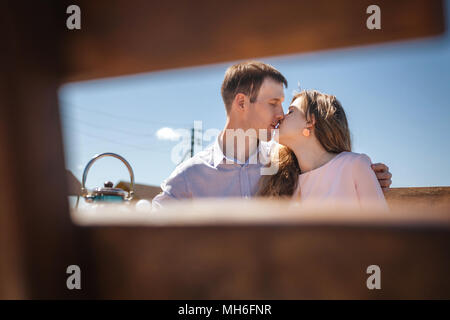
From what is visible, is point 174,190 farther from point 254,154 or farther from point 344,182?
point 344,182

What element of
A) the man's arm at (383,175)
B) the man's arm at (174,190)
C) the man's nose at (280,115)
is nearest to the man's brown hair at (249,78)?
the man's nose at (280,115)


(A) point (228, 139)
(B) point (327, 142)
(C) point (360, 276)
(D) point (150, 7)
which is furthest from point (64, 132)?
(A) point (228, 139)

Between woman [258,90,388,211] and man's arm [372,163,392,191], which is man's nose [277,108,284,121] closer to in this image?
woman [258,90,388,211]

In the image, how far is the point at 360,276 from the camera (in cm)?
24

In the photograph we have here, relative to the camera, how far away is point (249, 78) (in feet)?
9.34

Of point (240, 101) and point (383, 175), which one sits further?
point (240, 101)

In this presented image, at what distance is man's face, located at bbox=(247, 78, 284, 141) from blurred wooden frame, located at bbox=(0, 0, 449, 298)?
2257mm

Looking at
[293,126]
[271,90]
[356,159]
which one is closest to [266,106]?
[271,90]

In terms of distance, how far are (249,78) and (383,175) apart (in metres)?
1.32

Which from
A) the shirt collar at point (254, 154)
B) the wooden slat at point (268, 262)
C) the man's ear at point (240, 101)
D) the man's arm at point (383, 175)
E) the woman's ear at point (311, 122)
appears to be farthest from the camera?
the man's ear at point (240, 101)

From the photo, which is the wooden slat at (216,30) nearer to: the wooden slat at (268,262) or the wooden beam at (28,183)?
the wooden beam at (28,183)

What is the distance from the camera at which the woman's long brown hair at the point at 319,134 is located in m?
2.24
